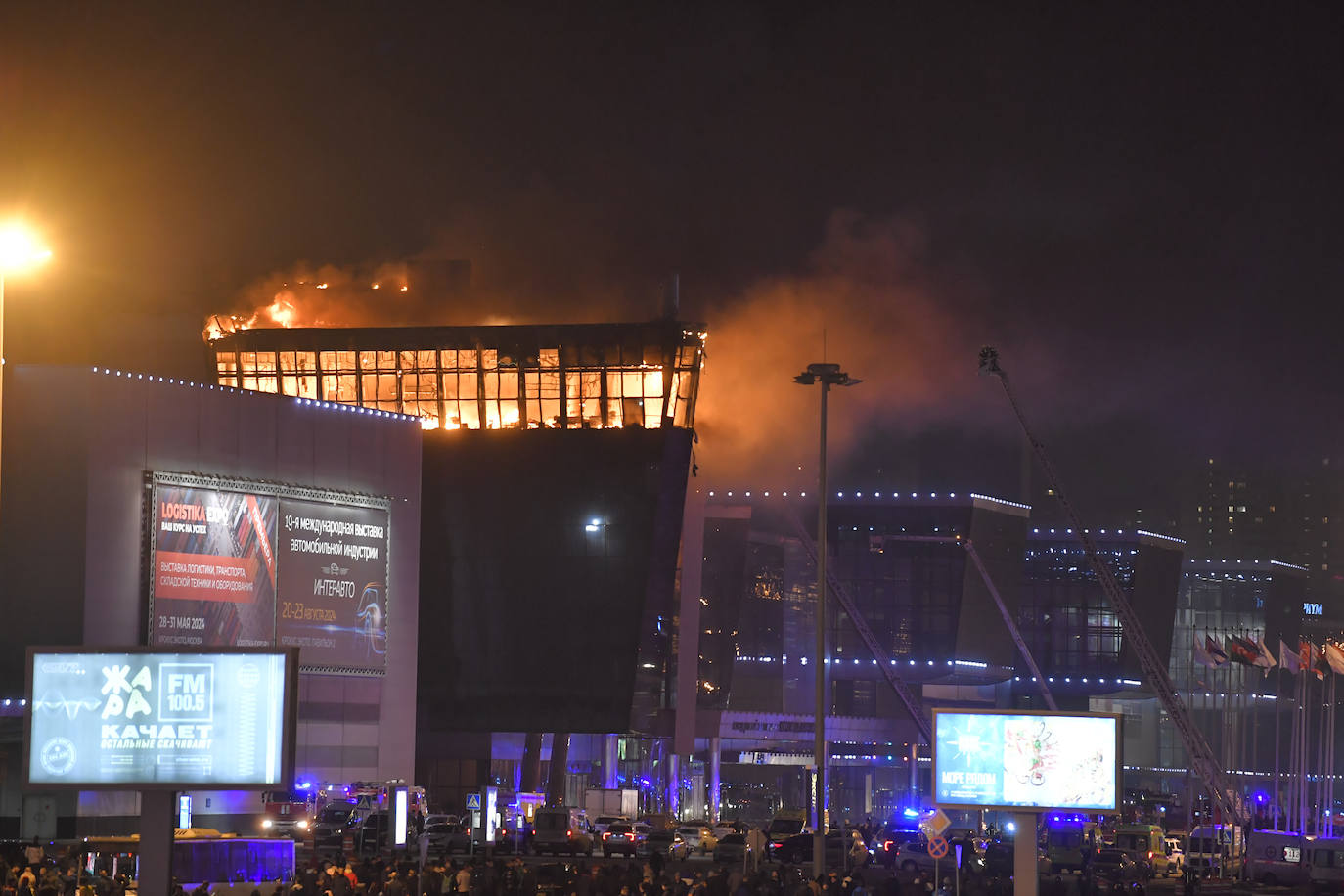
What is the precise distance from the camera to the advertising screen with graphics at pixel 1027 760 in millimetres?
37781

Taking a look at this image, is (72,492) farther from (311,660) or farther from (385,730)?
(385,730)

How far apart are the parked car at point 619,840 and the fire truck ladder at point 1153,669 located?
183 ft

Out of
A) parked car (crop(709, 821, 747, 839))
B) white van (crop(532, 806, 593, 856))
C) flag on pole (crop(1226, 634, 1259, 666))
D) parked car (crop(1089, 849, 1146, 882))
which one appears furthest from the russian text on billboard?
flag on pole (crop(1226, 634, 1259, 666))

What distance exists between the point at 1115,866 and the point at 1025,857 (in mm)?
25383

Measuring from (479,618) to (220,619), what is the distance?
66.4 ft

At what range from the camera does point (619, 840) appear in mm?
66750

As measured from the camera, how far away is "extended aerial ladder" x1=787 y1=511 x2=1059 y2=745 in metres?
156

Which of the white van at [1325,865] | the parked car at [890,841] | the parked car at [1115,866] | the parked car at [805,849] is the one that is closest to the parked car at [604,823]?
the parked car at [805,849]

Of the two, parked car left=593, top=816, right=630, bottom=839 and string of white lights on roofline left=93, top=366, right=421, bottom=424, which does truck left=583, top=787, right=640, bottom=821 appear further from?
string of white lights on roofline left=93, top=366, right=421, bottom=424

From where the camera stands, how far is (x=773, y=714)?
148000mm

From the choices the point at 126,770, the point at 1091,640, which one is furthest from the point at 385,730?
the point at 1091,640

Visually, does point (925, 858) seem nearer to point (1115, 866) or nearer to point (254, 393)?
point (1115, 866)

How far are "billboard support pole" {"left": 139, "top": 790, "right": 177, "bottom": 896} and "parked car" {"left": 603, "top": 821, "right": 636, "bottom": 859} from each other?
37120 mm

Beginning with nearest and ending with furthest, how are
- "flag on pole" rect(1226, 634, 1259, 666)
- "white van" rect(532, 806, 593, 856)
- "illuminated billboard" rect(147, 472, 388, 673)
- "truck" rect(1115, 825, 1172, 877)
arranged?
"white van" rect(532, 806, 593, 856)
"truck" rect(1115, 825, 1172, 877)
"illuminated billboard" rect(147, 472, 388, 673)
"flag on pole" rect(1226, 634, 1259, 666)
